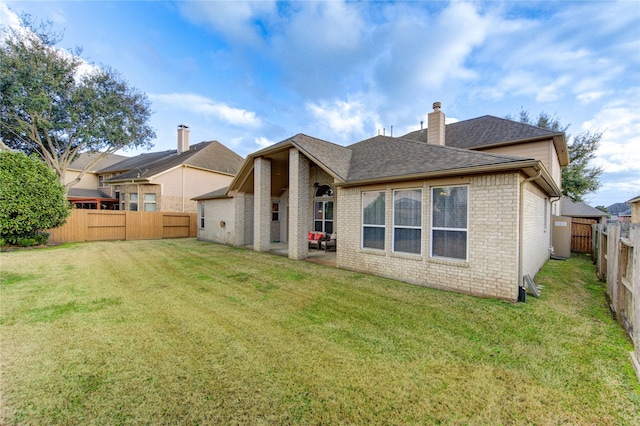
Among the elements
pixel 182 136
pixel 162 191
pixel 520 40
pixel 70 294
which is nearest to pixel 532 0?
pixel 520 40

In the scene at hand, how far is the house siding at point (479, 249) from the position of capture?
545cm

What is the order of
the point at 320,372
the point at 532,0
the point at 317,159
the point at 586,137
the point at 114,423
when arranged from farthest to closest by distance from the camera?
the point at 586,137 → the point at 317,159 → the point at 532,0 → the point at 320,372 → the point at 114,423

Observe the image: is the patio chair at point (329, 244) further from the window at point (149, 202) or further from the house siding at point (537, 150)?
the window at point (149, 202)

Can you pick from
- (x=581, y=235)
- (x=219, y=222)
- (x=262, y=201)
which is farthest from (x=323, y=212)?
(x=581, y=235)

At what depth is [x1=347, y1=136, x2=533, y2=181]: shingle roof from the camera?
6079 mm

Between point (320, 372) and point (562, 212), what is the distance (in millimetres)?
19526

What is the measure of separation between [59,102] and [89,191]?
1079 cm

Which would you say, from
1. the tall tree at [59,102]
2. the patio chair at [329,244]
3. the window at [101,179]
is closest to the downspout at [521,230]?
the patio chair at [329,244]

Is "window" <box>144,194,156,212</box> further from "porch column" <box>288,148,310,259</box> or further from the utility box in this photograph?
the utility box

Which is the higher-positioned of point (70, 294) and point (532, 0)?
point (532, 0)

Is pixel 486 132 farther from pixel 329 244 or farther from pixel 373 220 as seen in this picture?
pixel 329 244

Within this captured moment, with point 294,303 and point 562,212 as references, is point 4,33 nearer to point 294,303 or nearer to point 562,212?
point 294,303

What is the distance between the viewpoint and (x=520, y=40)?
30.2 ft

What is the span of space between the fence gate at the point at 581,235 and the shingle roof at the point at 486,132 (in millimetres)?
6548
